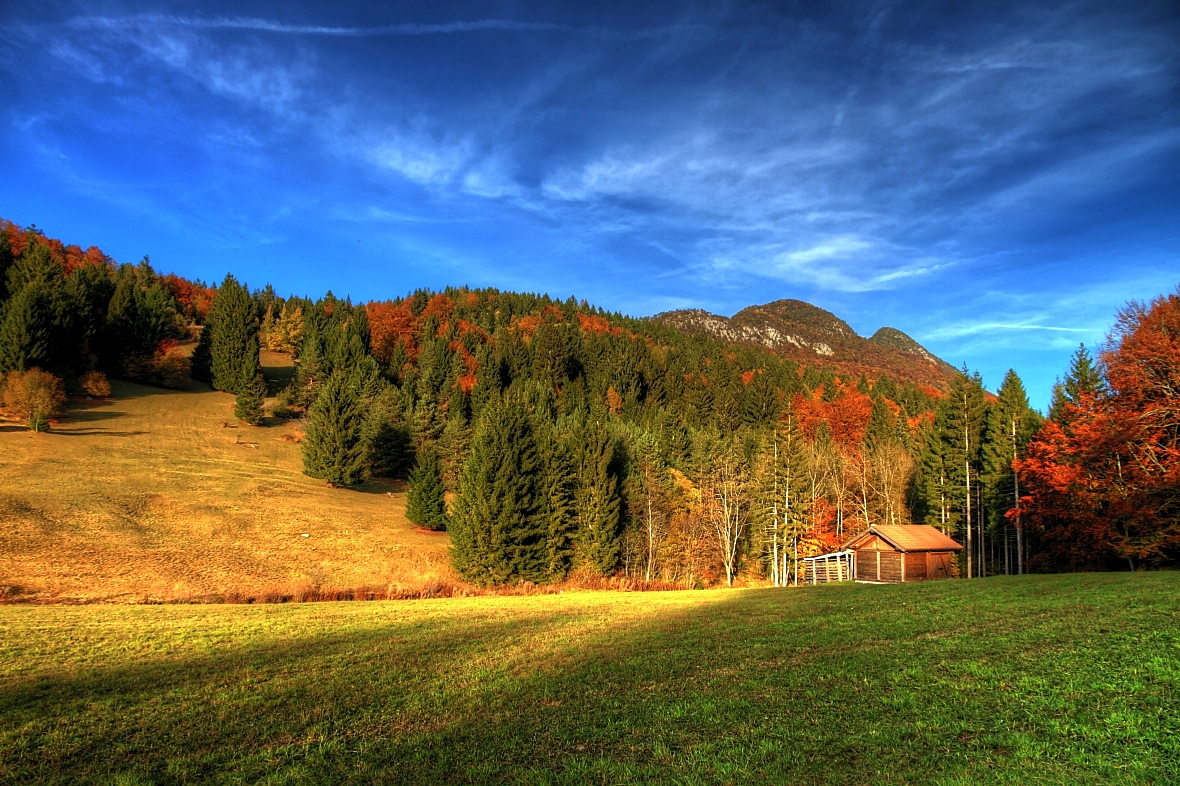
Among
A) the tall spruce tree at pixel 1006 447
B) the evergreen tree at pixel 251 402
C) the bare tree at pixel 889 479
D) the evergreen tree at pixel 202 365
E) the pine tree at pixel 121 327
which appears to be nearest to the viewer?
the tall spruce tree at pixel 1006 447

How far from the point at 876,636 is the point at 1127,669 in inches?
201

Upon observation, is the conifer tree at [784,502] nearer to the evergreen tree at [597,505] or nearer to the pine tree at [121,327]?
the evergreen tree at [597,505]

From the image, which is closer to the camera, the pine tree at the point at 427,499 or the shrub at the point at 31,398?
the pine tree at the point at 427,499

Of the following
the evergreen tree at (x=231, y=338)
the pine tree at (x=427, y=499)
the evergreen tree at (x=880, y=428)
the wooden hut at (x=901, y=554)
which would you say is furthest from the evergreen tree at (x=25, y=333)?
the evergreen tree at (x=880, y=428)

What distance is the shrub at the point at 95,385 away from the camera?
6662cm

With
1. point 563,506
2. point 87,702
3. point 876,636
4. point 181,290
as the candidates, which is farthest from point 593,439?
point 181,290

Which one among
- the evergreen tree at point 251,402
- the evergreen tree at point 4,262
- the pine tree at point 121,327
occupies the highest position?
the evergreen tree at point 4,262

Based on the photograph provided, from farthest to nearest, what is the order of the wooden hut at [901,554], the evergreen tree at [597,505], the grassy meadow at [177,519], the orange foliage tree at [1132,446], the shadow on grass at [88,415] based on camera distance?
the shadow on grass at [88,415]
the evergreen tree at [597,505]
the wooden hut at [901,554]
the grassy meadow at [177,519]
the orange foliage tree at [1132,446]

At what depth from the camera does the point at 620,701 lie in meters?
9.54

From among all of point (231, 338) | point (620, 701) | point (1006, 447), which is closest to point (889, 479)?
point (1006, 447)

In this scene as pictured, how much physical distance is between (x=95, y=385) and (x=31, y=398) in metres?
13.9

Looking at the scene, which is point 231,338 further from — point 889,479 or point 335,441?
point 889,479

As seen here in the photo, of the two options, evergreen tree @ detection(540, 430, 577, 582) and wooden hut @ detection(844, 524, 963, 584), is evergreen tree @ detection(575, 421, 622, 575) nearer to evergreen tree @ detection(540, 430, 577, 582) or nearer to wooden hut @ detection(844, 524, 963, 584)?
evergreen tree @ detection(540, 430, 577, 582)

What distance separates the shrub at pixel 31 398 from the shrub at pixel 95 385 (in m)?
11.3
